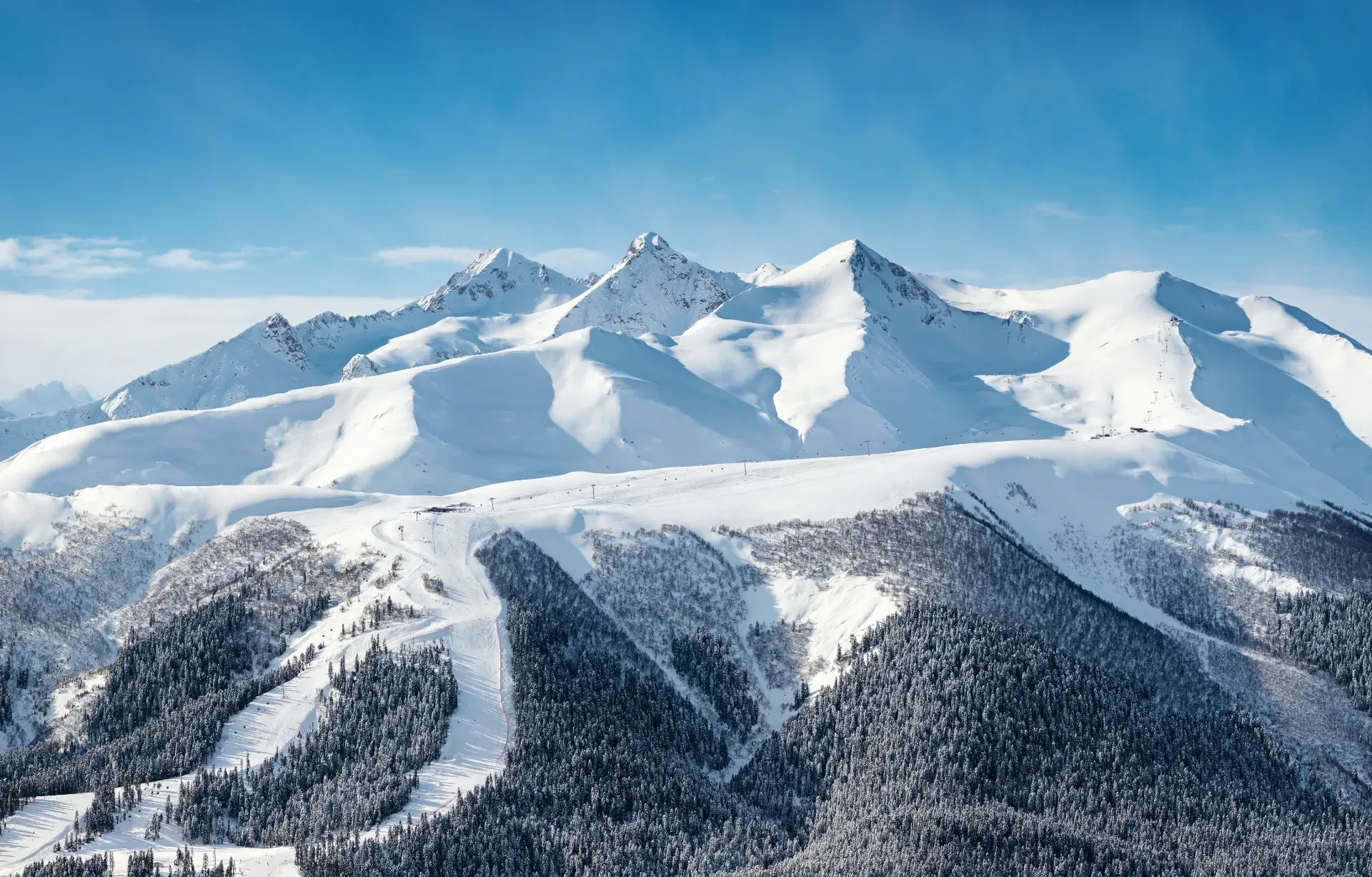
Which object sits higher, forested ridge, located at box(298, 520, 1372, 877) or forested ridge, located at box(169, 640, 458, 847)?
forested ridge, located at box(169, 640, 458, 847)

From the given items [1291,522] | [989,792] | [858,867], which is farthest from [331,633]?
[1291,522]

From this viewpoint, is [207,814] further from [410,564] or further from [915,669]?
[915,669]

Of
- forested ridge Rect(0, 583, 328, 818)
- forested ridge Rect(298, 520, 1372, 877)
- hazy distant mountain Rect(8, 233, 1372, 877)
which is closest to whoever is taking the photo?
forested ridge Rect(298, 520, 1372, 877)

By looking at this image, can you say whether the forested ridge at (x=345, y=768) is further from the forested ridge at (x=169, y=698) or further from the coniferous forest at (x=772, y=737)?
the forested ridge at (x=169, y=698)

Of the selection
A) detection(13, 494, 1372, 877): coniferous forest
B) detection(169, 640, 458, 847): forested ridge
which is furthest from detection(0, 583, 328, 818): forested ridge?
detection(169, 640, 458, 847): forested ridge

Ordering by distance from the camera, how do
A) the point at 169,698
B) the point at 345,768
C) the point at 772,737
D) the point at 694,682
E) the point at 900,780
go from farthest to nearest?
the point at 694,682, the point at 772,737, the point at 169,698, the point at 900,780, the point at 345,768

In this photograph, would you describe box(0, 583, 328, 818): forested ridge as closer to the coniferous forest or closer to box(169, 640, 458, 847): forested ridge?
the coniferous forest

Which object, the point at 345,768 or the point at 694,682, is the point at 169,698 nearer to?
the point at 345,768

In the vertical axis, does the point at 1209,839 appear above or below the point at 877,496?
below

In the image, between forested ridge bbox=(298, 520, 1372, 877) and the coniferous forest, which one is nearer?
forested ridge bbox=(298, 520, 1372, 877)

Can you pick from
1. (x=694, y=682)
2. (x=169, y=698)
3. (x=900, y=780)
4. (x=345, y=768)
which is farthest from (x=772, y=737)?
(x=169, y=698)

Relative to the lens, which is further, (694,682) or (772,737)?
(694,682)
